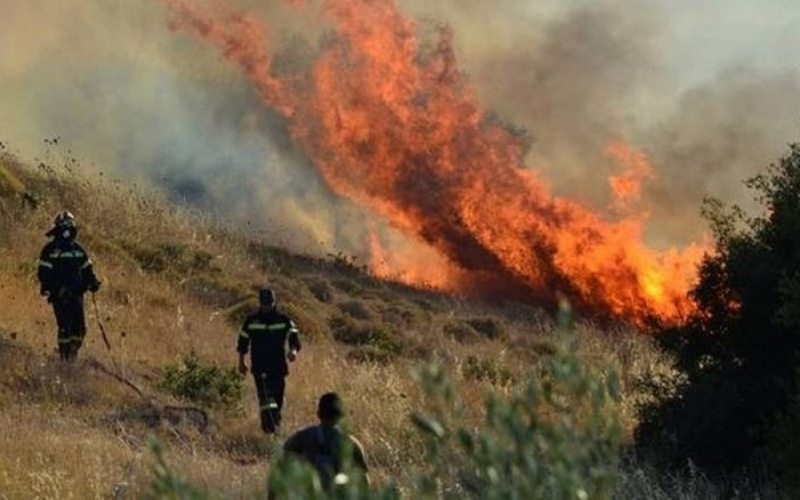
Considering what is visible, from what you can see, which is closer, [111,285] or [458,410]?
[458,410]

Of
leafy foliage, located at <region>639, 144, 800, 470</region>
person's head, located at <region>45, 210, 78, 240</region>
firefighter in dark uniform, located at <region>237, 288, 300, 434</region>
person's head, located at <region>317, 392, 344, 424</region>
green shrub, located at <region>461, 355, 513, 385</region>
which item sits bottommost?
person's head, located at <region>317, 392, 344, 424</region>

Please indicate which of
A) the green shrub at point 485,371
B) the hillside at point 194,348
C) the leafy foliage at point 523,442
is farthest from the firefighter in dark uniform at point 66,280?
the leafy foliage at point 523,442

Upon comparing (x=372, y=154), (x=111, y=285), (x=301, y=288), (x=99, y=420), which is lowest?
(x=99, y=420)

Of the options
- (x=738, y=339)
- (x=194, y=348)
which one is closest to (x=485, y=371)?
(x=194, y=348)

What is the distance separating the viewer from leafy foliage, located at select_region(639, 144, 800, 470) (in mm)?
10711

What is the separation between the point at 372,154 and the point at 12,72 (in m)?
19.0

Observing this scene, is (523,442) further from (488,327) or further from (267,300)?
(488,327)

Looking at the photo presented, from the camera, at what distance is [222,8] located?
130 feet

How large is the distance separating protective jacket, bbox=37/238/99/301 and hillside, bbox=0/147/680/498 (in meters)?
0.80

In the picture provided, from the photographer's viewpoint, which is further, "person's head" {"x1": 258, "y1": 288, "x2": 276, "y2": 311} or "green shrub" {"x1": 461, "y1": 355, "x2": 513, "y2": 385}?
"green shrub" {"x1": 461, "y1": 355, "x2": 513, "y2": 385}

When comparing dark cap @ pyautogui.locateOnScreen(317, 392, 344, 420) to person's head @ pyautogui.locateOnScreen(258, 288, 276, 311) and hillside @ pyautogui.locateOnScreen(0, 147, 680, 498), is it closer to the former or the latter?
hillside @ pyautogui.locateOnScreen(0, 147, 680, 498)

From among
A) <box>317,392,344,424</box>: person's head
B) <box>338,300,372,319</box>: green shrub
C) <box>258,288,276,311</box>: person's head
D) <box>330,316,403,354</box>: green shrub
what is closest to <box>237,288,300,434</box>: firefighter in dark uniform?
<box>258,288,276,311</box>: person's head

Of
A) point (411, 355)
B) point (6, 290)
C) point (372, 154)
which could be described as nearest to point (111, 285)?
point (6, 290)

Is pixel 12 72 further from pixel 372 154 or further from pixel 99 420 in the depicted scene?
pixel 99 420
